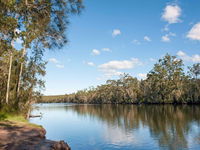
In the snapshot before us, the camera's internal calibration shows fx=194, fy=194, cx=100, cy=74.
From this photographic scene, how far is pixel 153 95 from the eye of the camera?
9269cm

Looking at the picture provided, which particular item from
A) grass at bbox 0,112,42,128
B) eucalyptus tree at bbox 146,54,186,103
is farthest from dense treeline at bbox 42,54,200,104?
grass at bbox 0,112,42,128

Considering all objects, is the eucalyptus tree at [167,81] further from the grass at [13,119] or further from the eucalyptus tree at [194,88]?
the grass at [13,119]

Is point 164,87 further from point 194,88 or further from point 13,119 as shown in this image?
point 13,119

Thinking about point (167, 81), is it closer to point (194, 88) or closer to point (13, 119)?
point (194, 88)

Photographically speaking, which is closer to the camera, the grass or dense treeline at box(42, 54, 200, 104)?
the grass

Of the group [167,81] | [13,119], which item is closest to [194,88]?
[167,81]

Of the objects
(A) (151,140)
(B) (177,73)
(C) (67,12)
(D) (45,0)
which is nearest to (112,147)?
(A) (151,140)

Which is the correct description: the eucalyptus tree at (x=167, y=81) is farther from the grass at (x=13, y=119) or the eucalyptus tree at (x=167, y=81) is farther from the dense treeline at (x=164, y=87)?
the grass at (x=13, y=119)

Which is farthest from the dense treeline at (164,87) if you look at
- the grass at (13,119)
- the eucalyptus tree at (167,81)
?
the grass at (13,119)

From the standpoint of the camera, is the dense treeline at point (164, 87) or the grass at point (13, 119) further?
the dense treeline at point (164, 87)

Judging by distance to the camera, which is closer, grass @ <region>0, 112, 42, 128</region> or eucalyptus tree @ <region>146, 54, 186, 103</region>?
grass @ <region>0, 112, 42, 128</region>

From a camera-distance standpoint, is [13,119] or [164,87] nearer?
[13,119]

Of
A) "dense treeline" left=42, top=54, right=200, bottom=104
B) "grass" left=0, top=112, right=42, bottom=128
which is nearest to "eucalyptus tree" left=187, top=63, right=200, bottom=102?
"dense treeline" left=42, top=54, right=200, bottom=104

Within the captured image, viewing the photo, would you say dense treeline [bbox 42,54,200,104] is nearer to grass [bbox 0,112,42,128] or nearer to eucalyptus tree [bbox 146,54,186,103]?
eucalyptus tree [bbox 146,54,186,103]
